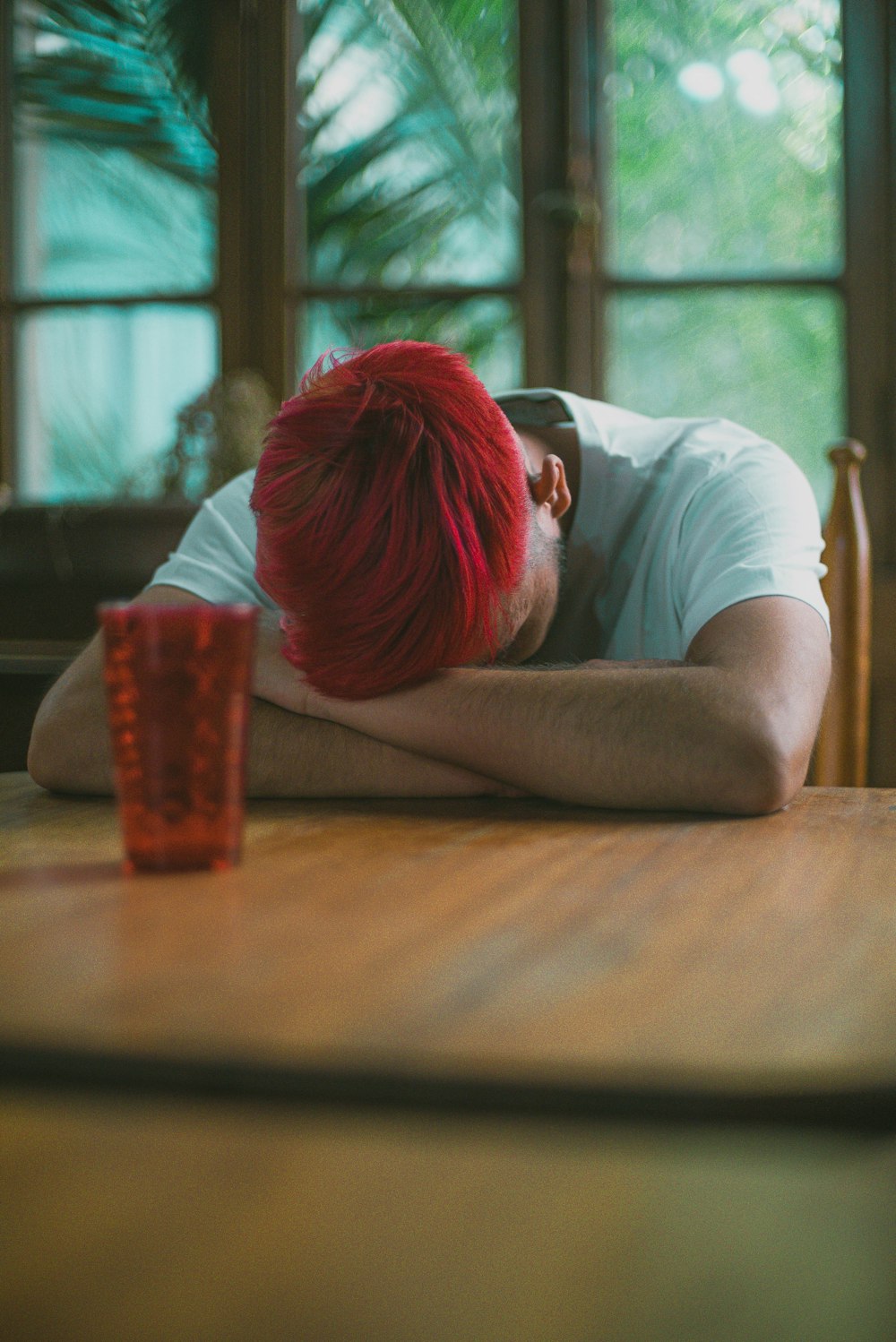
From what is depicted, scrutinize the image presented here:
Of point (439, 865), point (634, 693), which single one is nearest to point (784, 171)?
point (634, 693)

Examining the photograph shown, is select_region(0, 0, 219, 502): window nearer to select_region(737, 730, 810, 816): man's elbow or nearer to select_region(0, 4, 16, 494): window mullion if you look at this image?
select_region(0, 4, 16, 494): window mullion

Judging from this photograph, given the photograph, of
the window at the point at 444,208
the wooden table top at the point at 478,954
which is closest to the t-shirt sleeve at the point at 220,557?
the wooden table top at the point at 478,954

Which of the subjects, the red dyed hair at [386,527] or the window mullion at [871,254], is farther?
the window mullion at [871,254]

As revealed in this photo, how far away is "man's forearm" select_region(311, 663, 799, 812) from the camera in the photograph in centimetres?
93

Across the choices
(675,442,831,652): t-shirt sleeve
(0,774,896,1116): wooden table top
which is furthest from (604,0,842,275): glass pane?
(0,774,896,1116): wooden table top

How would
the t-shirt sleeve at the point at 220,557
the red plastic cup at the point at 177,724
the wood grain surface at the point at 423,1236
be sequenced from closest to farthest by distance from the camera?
1. the wood grain surface at the point at 423,1236
2. the red plastic cup at the point at 177,724
3. the t-shirt sleeve at the point at 220,557

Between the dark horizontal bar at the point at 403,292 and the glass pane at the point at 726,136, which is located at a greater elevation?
the glass pane at the point at 726,136

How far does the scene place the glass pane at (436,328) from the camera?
9.14 feet

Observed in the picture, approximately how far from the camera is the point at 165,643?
2.10 feet

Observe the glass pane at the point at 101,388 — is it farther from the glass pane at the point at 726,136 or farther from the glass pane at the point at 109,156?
the glass pane at the point at 726,136

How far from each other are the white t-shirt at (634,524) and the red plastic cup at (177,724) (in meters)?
0.72

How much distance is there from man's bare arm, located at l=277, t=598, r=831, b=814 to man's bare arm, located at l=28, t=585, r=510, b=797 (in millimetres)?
16

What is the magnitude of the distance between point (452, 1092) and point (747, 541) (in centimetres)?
97

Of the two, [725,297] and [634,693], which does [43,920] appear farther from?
[725,297]
